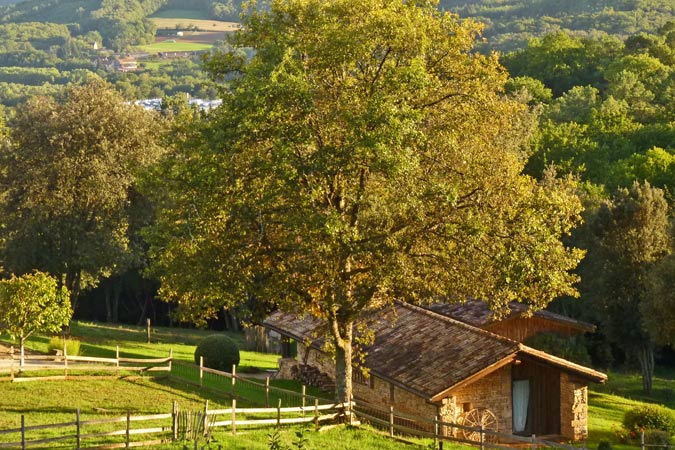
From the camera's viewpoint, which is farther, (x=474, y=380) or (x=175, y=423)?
(x=474, y=380)

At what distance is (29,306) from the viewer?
4278cm

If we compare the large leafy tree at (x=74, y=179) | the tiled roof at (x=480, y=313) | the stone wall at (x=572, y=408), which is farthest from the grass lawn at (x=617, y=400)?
the large leafy tree at (x=74, y=179)

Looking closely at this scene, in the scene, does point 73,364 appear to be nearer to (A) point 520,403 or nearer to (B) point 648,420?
(A) point 520,403

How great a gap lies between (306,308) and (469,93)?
31.6 ft

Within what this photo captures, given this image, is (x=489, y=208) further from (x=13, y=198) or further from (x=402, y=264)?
(x=13, y=198)

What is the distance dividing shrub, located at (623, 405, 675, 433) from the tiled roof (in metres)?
9.30

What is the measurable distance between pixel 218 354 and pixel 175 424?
685 inches

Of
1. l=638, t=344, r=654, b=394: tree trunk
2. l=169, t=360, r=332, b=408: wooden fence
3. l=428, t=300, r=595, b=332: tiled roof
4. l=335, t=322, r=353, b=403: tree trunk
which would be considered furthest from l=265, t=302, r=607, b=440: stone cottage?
l=638, t=344, r=654, b=394: tree trunk

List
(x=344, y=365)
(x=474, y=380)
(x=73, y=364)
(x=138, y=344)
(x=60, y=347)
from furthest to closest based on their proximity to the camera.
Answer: (x=138, y=344)
(x=60, y=347)
(x=73, y=364)
(x=344, y=365)
(x=474, y=380)

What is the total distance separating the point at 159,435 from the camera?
3066cm

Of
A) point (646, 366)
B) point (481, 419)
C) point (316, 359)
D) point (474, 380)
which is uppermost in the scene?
point (474, 380)

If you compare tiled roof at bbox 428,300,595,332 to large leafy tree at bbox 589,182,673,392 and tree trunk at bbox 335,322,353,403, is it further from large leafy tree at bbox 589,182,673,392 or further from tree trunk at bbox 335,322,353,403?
tree trunk at bbox 335,322,353,403

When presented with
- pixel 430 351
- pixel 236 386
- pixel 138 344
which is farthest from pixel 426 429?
pixel 138 344

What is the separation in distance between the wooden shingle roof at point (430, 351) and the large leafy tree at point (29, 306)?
12.4 meters
